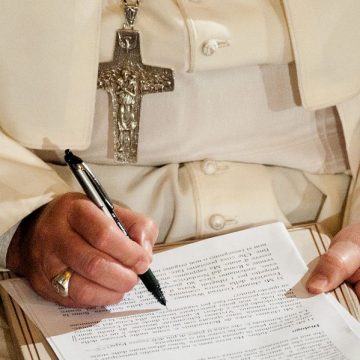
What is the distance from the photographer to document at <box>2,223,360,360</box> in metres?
0.79

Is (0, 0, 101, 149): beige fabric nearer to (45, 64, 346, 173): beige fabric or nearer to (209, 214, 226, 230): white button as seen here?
(45, 64, 346, 173): beige fabric

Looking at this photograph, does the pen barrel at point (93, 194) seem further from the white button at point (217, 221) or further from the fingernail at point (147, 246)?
the white button at point (217, 221)

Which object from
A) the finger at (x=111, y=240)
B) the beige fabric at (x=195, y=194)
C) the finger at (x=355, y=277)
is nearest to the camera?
the finger at (x=111, y=240)

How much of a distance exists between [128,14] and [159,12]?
37 millimetres

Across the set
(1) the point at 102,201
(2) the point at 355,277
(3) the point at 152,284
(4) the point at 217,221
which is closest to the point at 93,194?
(1) the point at 102,201

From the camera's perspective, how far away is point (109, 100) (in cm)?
96

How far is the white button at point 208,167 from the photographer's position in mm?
1016

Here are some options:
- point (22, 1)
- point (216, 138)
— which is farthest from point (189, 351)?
point (22, 1)

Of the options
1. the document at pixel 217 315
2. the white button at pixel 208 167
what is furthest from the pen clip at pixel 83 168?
the white button at pixel 208 167

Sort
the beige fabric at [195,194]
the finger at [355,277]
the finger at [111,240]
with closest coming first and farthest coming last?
the finger at [111,240], the finger at [355,277], the beige fabric at [195,194]

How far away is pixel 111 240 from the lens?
0.79 m

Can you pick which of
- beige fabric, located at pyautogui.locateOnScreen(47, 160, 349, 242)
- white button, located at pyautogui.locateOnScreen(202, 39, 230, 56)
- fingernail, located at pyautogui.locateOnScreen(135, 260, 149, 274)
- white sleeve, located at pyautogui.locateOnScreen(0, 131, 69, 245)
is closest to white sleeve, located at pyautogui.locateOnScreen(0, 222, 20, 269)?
white sleeve, located at pyautogui.locateOnScreen(0, 131, 69, 245)

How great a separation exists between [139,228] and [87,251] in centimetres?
6

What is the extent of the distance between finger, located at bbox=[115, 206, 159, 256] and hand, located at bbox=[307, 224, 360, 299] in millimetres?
185
